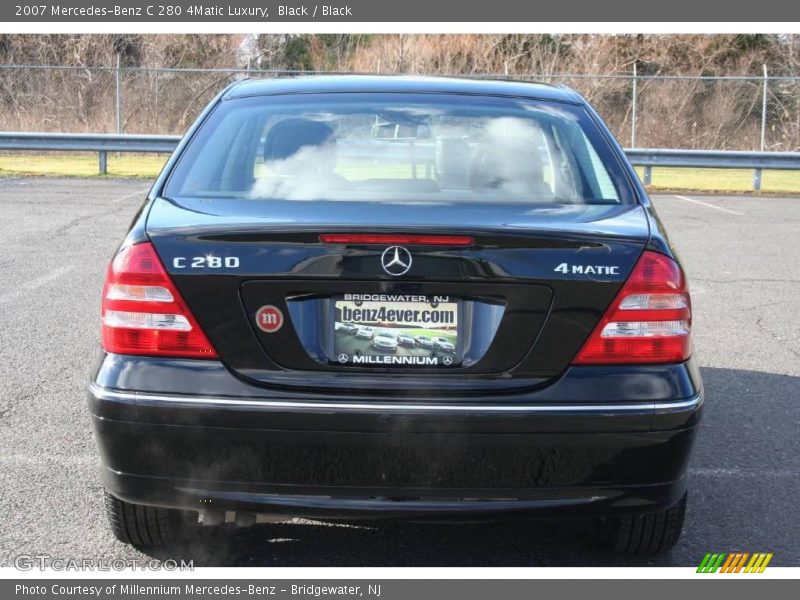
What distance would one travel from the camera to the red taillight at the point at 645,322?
309 centimetres

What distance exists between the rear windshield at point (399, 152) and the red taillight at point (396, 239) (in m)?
0.38

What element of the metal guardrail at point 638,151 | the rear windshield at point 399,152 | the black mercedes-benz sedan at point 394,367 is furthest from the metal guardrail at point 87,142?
the black mercedes-benz sedan at point 394,367

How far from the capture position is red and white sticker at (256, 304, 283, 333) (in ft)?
9.95

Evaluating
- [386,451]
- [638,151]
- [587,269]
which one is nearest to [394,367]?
[386,451]

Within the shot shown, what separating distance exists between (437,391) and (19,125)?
21478 millimetres

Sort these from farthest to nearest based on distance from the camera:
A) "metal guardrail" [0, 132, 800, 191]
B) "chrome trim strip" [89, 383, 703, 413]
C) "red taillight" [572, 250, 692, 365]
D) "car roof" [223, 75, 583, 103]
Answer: "metal guardrail" [0, 132, 800, 191], "car roof" [223, 75, 583, 103], "red taillight" [572, 250, 692, 365], "chrome trim strip" [89, 383, 703, 413]

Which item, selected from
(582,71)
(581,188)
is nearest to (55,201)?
(581,188)

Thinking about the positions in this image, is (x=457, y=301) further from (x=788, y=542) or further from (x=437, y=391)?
(x=788, y=542)

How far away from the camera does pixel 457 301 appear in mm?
3016

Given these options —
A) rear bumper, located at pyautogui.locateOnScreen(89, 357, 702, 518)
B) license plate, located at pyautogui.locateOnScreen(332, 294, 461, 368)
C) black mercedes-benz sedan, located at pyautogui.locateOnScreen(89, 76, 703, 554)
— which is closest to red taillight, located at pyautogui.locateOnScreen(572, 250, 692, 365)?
black mercedes-benz sedan, located at pyautogui.locateOnScreen(89, 76, 703, 554)

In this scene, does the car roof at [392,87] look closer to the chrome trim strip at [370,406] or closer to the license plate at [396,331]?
the license plate at [396,331]

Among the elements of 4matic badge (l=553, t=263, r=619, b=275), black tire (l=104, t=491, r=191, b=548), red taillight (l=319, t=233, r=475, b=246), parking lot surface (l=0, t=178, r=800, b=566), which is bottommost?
parking lot surface (l=0, t=178, r=800, b=566)

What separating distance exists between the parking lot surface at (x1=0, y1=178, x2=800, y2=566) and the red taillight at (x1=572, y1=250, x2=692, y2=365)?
574 millimetres

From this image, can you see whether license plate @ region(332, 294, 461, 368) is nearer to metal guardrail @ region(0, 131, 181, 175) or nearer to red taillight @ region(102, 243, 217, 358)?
red taillight @ region(102, 243, 217, 358)
